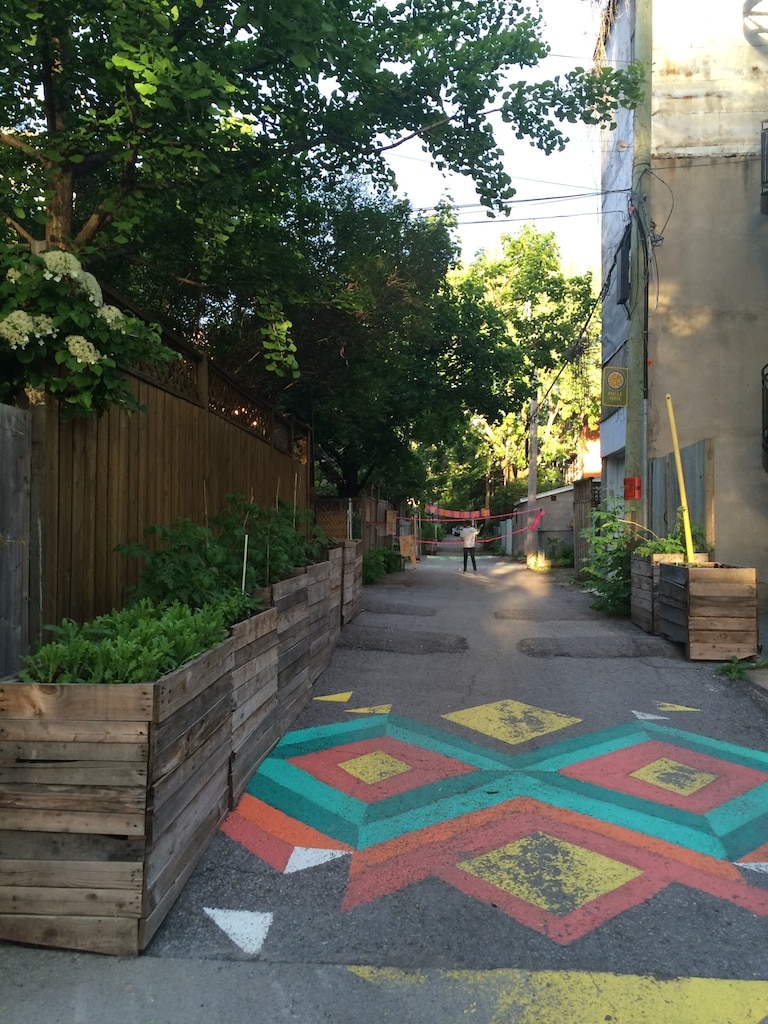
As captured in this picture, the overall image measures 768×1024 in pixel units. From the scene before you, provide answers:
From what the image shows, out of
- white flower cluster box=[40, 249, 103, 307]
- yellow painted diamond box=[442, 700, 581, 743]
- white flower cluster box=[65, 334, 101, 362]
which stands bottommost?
yellow painted diamond box=[442, 700, 581, 743]

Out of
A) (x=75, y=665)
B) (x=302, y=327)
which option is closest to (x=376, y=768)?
(x=75, y=665)

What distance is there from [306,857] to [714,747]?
3.03m

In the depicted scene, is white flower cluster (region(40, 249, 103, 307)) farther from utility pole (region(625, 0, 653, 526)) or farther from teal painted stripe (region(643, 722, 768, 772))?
utility pole (region(625, 0, 653, 526))

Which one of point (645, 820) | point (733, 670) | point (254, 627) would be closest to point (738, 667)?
point (733, 670)

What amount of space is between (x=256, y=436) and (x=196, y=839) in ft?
21.7

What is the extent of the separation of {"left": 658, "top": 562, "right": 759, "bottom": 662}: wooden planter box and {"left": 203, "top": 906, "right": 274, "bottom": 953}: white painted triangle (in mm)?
5656

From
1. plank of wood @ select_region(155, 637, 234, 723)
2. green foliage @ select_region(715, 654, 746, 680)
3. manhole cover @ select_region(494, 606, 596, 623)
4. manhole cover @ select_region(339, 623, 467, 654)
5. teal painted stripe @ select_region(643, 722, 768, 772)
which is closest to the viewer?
plank of wood @ select_region(155, 637, 234, 723)

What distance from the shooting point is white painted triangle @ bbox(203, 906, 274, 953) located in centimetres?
280

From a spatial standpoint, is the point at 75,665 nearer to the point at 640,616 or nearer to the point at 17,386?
the point at 17,386

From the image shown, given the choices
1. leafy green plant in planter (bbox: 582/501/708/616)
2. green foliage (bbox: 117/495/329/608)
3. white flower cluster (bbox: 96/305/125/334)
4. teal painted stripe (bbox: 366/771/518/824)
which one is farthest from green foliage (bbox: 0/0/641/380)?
leafy green plant in planter (bbox: 582/501/708/616)

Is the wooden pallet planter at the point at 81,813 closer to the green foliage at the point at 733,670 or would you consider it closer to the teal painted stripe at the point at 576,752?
the teal painted stripe at the point at 576,752

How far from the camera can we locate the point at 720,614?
7.39 meters

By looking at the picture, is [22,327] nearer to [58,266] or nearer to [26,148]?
[58,266]

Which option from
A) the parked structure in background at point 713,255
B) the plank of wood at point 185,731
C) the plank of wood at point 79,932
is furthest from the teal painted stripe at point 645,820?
the parked structure in background at point 713,255
